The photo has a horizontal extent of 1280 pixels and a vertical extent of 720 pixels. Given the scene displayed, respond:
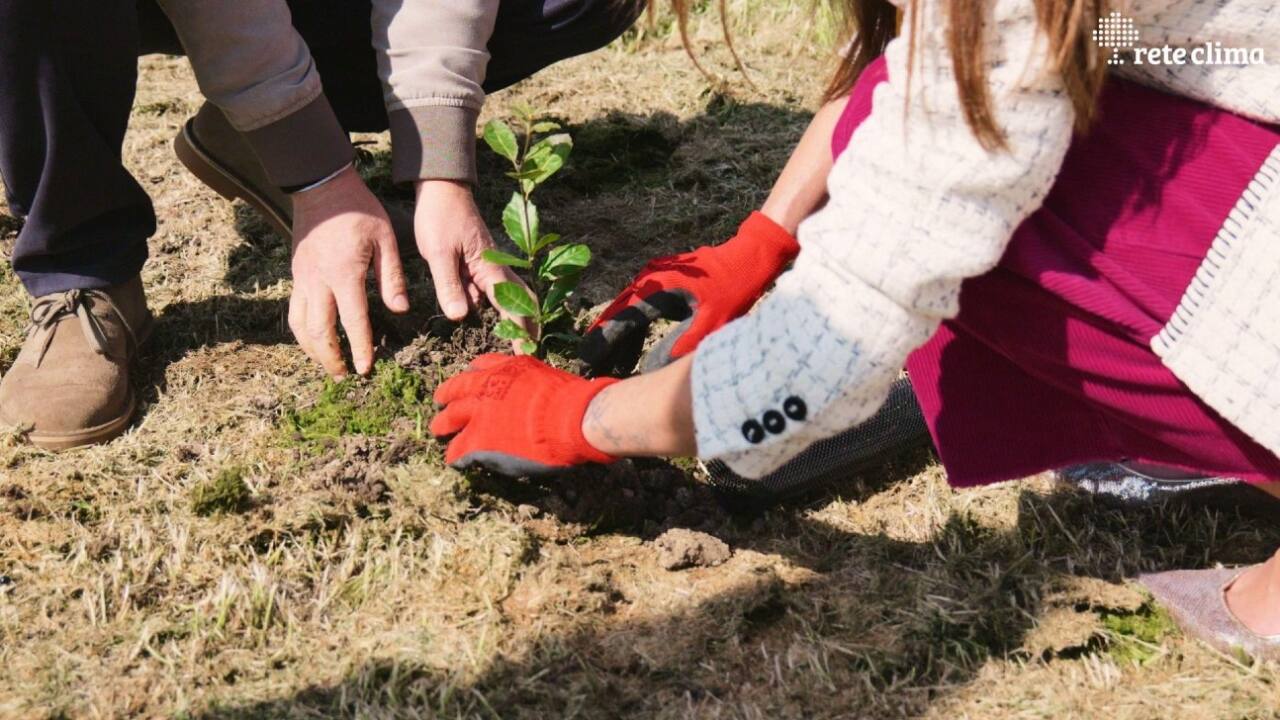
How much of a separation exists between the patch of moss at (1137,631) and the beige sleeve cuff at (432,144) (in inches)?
57.3

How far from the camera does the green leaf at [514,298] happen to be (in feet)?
7.38

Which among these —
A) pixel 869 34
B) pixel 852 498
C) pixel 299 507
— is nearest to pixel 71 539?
pixel 299 507

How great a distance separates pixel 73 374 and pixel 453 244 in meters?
0.79

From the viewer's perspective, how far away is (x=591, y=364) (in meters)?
2.37

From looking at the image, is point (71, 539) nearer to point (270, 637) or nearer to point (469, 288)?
point (270, 637)

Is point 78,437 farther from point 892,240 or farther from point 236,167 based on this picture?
point 892,240

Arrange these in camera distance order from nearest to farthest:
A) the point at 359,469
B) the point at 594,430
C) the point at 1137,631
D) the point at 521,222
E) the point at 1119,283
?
the point at 1119,283 → the point at 594,430 → the point at 1137,631 → the point at 359,469 → the point at 521,222

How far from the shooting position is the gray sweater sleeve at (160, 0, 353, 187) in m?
2.21

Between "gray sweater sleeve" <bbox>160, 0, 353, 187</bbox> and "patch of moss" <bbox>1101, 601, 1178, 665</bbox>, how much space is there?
167 cm

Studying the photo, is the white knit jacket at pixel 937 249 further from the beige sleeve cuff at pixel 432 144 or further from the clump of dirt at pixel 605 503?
the beige sleeve cuff at pixel 432 144

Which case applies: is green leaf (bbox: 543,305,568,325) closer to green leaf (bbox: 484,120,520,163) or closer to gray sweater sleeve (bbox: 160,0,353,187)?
green leaf (bbox: 484,120,520,163)

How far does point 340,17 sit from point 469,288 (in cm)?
79

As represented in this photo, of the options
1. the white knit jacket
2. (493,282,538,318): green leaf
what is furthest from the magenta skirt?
(493,282,538,318): green leaf

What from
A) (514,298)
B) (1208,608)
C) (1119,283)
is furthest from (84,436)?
(1208,608)
